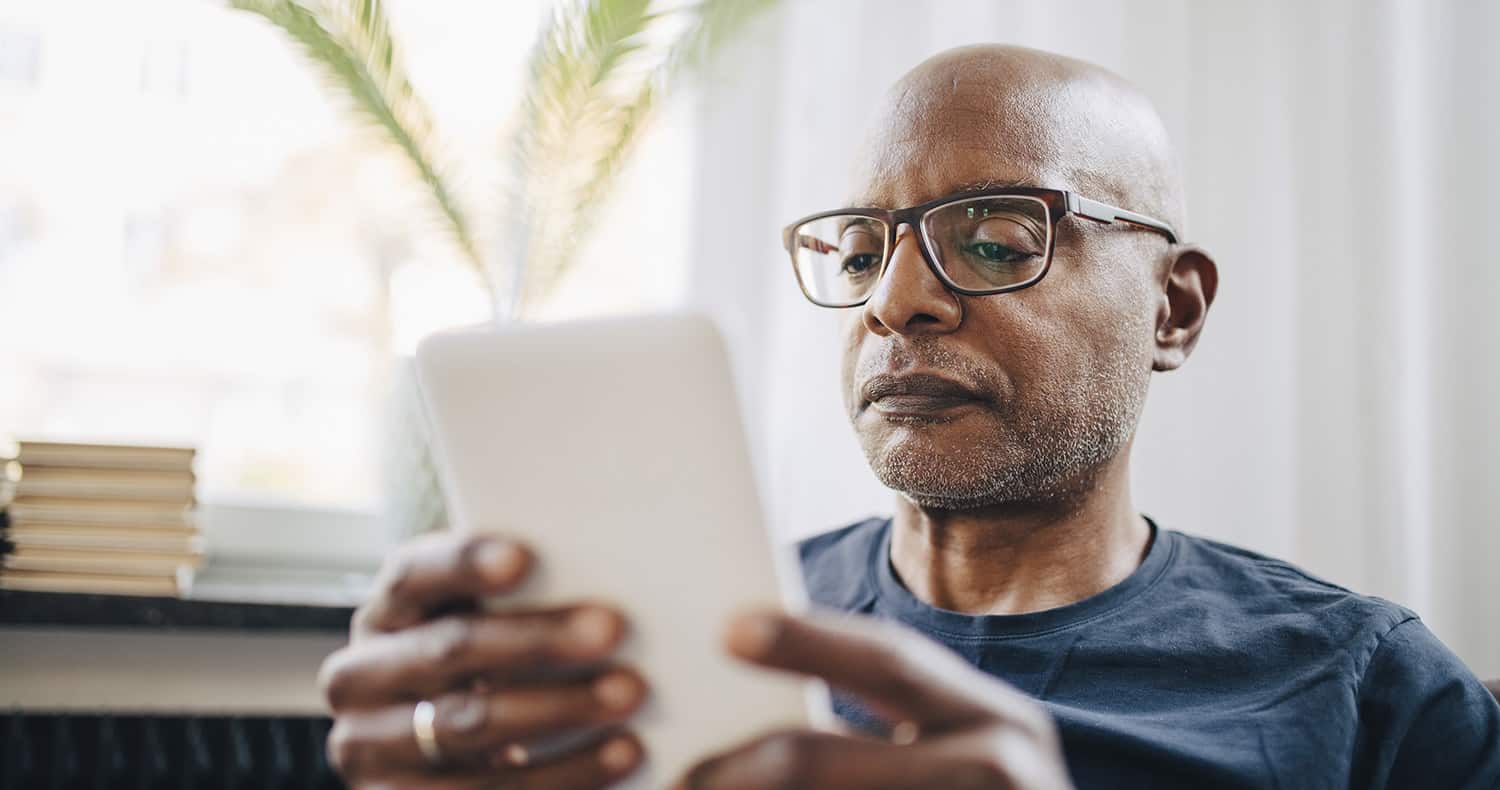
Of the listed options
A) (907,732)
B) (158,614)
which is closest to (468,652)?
(907,732)

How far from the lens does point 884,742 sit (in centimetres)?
50

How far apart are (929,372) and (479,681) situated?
0.50 metres

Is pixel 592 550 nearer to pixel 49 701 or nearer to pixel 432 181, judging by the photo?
pixel 432 181

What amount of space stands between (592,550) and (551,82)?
114 cm

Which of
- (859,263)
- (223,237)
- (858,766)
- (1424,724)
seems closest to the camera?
(858,766)

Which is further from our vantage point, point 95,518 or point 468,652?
point 95,518

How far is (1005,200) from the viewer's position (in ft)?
3.11

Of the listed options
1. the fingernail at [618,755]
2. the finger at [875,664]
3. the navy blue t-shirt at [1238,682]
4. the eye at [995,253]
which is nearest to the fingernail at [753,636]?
the finger at [875,664]

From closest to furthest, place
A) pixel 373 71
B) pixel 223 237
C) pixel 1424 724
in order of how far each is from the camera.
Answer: pixel 1424 724, pixel 373 71, pixel 223 237

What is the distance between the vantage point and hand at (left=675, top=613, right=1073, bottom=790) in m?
0.48

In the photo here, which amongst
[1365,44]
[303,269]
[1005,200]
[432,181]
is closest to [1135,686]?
[1005,200]

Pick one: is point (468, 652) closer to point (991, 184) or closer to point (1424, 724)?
point (991, 184)

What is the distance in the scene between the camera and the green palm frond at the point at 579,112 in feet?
4.99

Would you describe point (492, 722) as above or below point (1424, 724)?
above
